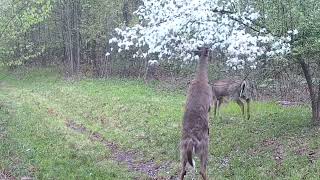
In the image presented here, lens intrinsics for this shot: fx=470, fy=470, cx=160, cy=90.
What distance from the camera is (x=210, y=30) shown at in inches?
453

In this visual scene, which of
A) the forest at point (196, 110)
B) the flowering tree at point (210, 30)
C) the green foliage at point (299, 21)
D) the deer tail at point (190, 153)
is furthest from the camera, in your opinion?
the flowering tree at point (210, 30)

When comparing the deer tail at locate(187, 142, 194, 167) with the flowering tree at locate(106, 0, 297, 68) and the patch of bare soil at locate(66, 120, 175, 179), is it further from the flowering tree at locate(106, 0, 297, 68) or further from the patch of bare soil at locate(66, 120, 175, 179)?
the flowering tree at locate(106, 0, 297, 68)

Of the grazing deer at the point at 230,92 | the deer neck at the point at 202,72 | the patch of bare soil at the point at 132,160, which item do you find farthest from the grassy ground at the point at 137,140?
the deer neck at the point at 202,72

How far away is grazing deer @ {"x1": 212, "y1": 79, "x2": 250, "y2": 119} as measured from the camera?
15.5 meters

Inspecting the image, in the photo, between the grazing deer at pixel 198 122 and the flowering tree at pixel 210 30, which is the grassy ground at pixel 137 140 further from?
the flowering tree at pixel 210 30

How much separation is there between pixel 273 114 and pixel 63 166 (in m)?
7.39

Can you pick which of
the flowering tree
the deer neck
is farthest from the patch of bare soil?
the flowering tree

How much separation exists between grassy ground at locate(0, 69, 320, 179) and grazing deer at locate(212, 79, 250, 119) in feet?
1.70

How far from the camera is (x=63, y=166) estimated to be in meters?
10.6

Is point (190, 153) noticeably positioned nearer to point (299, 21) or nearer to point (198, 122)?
point (198, 122)

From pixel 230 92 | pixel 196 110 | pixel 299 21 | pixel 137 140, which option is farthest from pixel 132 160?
pixel 230 92

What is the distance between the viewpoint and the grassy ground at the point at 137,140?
9680 millimetres

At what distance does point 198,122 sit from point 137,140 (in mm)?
5132

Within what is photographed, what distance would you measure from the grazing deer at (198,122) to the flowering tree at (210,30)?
8.48 ft
